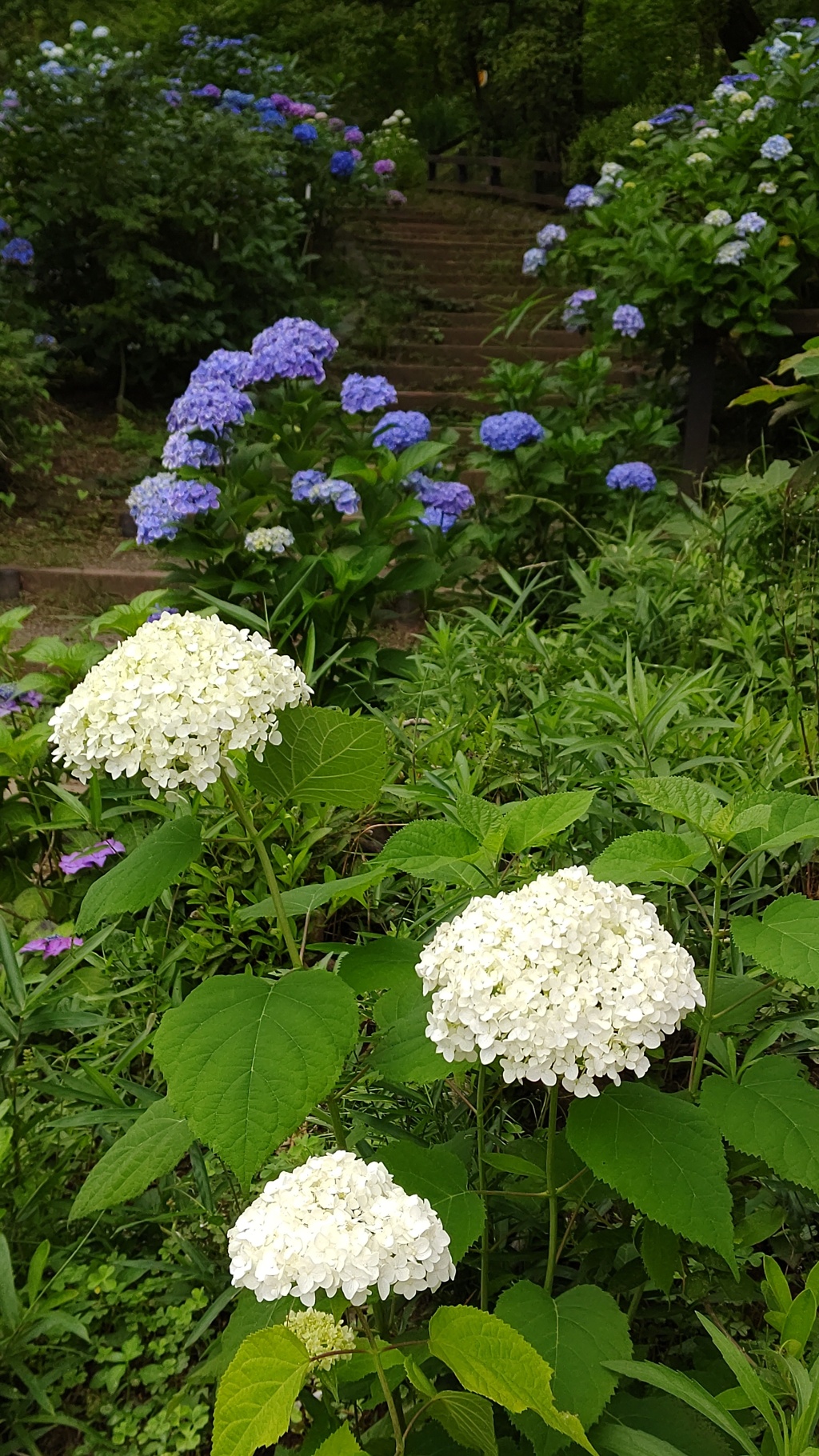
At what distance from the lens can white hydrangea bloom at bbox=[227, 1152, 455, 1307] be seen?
754 mm

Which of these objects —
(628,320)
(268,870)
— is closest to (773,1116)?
(268,870)

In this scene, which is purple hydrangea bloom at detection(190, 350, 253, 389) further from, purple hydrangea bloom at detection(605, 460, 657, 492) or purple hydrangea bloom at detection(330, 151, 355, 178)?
purple hydrangea bloom at detection(330, 151, 355, 178)

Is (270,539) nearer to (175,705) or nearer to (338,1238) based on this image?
(175,705)

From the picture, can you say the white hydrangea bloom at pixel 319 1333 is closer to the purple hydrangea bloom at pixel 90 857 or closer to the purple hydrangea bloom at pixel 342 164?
the purple hydrangea bloom at pixel 90 857

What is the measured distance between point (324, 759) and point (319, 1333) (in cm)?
54

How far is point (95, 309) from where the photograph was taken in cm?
613

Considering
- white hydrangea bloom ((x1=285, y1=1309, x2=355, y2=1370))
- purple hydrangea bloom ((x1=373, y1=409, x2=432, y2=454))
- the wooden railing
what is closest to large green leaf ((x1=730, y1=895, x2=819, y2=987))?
white hydrangea bloom ((x1=285, y1=1309, x2=355, y2=1370))

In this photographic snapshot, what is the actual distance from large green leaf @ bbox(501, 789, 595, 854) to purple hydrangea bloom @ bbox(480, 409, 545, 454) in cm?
287

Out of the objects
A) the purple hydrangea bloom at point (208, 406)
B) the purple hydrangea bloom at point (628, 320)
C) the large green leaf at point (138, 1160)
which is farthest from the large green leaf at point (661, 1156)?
the purple hydrangea bloom at point (628, 320)

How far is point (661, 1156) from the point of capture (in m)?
0.91

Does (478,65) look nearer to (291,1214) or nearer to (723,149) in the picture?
(723,149)

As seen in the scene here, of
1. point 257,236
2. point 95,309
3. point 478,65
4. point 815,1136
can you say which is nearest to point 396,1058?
point 815,1136

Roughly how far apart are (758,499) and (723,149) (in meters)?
2.79

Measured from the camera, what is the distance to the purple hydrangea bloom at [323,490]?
3033 mm
